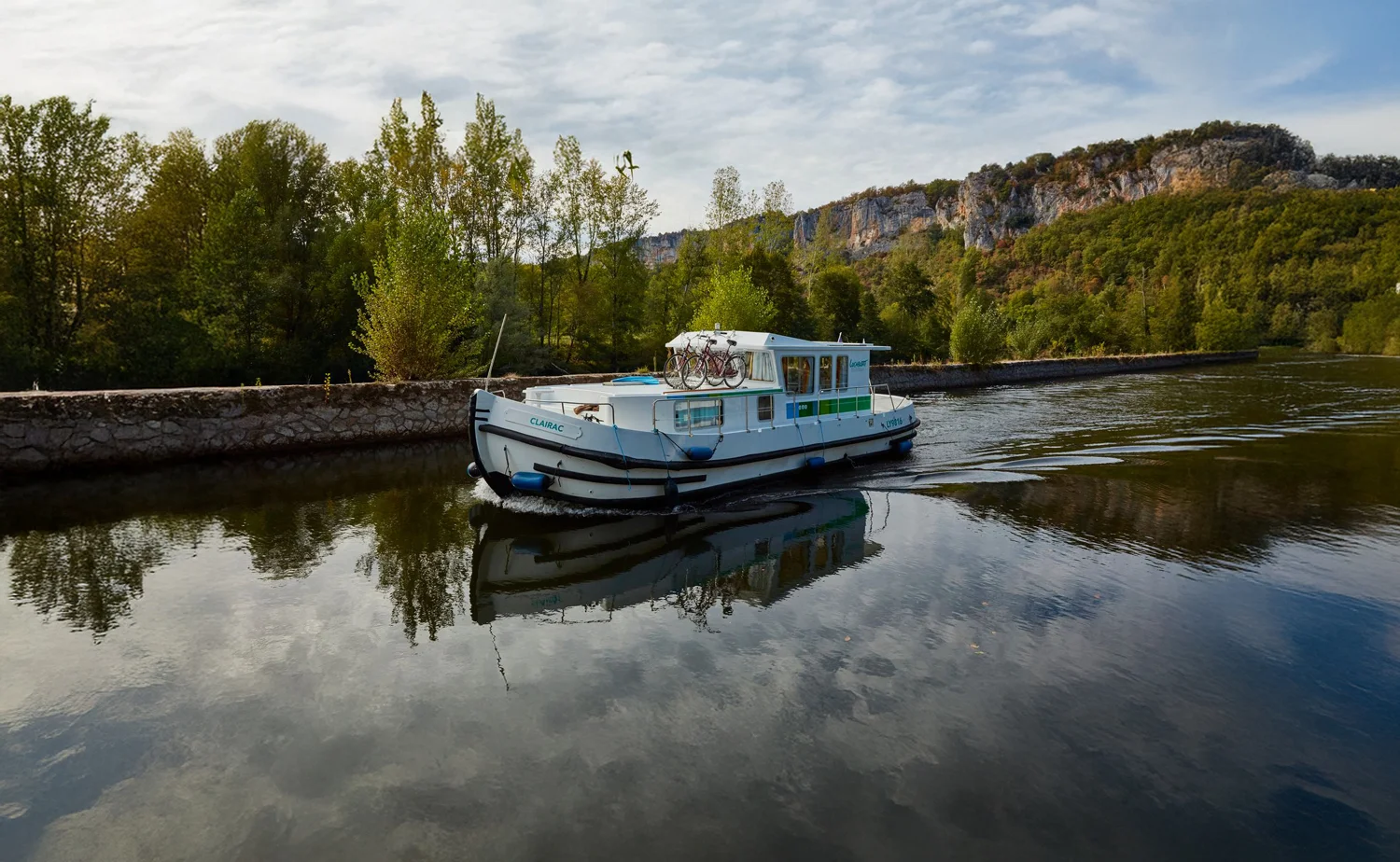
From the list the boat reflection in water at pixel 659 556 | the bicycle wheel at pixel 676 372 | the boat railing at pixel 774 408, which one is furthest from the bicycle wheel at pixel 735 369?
the boat reflection in water at pixel 659 556

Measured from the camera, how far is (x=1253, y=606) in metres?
9.77

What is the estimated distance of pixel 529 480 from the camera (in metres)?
14.0

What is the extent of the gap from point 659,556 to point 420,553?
4.13 metres

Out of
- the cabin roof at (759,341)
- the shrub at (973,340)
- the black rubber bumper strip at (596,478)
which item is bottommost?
the black rubber bumper strip at (596,478)

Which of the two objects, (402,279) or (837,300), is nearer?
(402,279)

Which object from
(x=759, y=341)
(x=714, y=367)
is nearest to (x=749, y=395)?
(x=714, y=367)

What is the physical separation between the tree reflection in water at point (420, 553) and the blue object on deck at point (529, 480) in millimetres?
1260

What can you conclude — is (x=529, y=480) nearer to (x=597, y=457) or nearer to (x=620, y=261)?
(x=597, y=457)

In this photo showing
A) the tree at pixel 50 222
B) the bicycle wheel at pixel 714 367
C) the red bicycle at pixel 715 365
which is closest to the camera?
the red bicycle at pixel 715 365

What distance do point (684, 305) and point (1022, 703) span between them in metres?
42.5

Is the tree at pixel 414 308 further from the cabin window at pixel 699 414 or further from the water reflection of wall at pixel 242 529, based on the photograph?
the cabin window at pixel 699 414

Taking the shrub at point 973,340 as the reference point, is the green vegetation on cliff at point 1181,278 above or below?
above

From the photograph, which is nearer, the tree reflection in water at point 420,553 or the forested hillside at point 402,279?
the tree reflection in water at point 420,553

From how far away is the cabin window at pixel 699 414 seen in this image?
1532cm
